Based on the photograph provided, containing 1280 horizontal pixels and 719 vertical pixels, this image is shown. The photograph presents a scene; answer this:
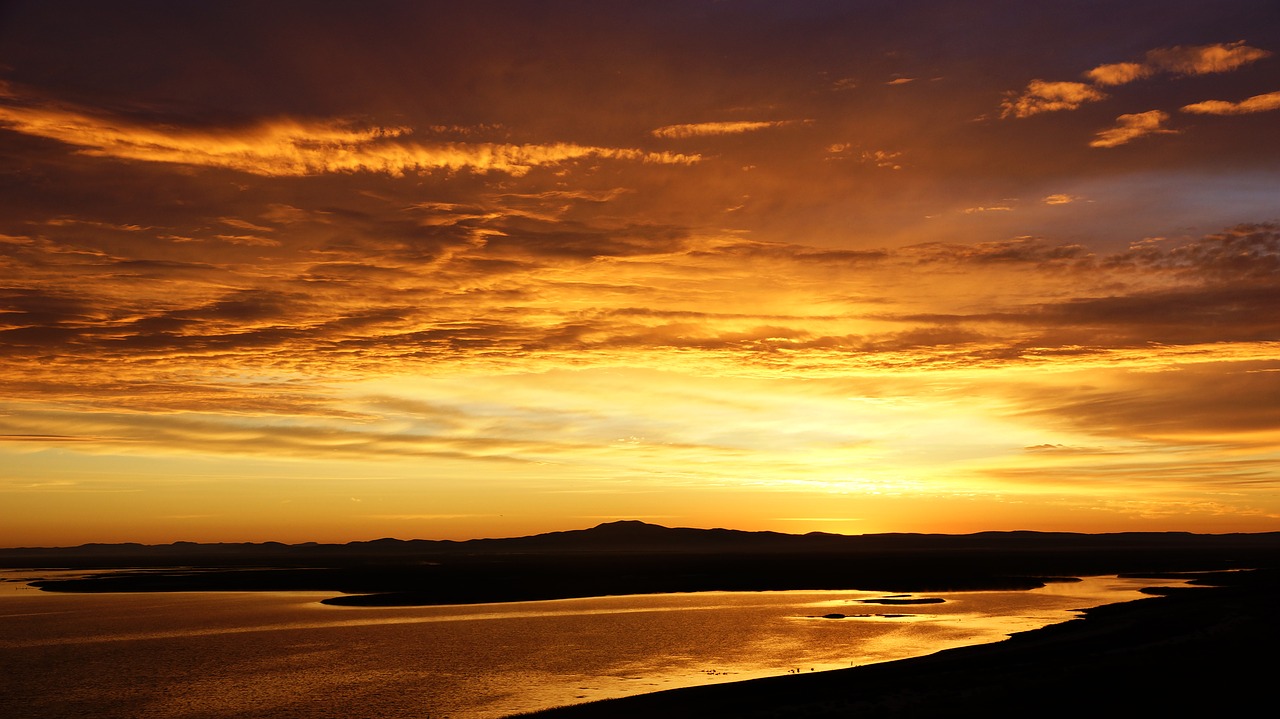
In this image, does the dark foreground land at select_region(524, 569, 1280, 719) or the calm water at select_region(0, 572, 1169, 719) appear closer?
the dark foreground land at select_region(524, 569, 1280, 719)

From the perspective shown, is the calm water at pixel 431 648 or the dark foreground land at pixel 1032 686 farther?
the calm water at pixel 431 648

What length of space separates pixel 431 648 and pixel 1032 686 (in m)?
32.1

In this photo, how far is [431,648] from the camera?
50.9m

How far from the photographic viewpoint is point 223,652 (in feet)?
164

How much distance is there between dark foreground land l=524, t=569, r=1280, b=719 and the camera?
30641 mm

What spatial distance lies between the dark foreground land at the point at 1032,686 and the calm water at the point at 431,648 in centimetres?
376

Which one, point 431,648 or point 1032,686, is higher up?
point 431,648

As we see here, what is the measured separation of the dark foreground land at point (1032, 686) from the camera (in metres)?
30.6

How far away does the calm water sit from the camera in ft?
119

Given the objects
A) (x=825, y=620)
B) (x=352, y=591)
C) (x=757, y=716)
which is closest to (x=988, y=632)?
(x=825, y=620)

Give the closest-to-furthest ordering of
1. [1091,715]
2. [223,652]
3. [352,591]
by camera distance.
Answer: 1. [1091,715]
2. [223,652]
3. [352,591]

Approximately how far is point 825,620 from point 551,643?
21.9 m

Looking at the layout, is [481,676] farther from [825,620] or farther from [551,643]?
[825,620]

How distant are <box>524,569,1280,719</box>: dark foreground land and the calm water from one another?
3763mm
